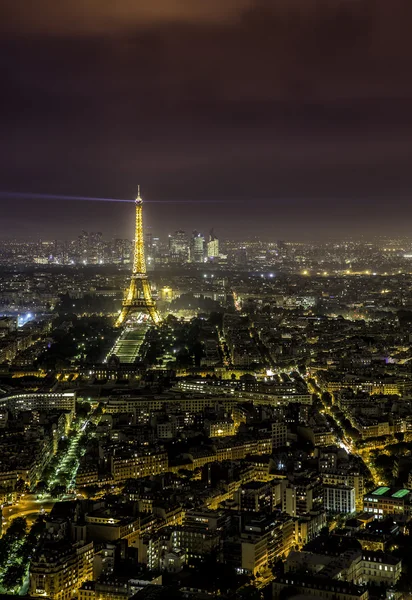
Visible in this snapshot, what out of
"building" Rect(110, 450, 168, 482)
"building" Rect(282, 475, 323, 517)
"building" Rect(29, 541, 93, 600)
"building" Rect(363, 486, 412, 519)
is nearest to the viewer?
"building" Rect(29, 541, 93, 600)

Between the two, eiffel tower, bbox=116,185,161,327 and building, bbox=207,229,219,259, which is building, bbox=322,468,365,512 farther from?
building, bbox=207,229,219,259

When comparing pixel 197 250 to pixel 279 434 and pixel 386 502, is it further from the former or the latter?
pixel 386 502

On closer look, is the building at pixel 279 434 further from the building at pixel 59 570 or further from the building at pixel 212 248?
the building at pixel 212 248

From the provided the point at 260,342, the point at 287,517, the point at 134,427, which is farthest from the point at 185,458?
the point at 260,342

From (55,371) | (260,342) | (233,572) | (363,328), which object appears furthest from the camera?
(363,328)

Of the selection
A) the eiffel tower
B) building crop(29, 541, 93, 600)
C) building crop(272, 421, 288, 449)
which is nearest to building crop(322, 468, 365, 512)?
building crop(272, 421, 288, 449)

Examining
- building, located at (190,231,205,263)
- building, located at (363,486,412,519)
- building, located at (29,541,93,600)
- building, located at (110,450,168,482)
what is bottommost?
building, located at (29,541,93,600)

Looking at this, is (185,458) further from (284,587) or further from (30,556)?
(284,587)
